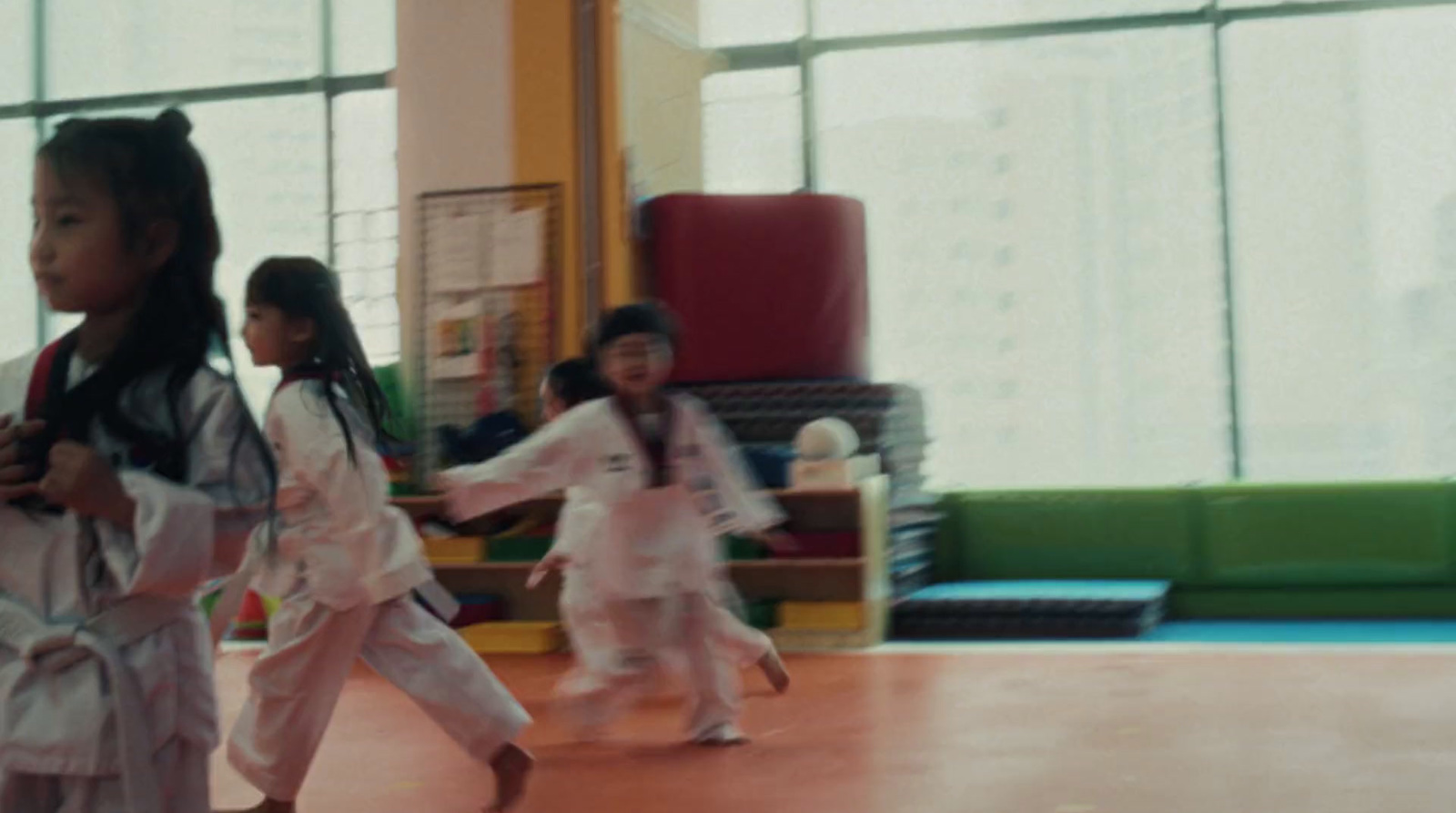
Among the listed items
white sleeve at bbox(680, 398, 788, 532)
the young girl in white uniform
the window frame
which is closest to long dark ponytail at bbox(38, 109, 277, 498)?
the young girl in white uniform

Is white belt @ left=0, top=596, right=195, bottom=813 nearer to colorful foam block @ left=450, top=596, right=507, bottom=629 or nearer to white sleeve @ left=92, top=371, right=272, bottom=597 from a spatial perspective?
white sleeve @ left=92, top=371, right=272, bottom=597

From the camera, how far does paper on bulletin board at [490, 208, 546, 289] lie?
707cm

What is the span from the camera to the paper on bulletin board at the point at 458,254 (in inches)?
281

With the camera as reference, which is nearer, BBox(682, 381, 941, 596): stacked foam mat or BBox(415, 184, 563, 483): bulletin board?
BBox(682, 381, 941, 596): stacked foam mat

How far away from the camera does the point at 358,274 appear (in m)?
8.16

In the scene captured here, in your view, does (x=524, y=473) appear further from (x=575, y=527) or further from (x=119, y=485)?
(x=119, y=485)

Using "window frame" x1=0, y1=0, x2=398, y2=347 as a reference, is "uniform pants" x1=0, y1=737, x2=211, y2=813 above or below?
below

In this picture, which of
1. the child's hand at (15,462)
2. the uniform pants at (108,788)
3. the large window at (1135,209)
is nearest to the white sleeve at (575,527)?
the large window at (1135,209)

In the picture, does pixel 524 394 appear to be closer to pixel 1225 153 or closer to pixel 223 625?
pixel 1225 153

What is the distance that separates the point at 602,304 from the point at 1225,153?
2.85m

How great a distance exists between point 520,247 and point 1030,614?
8.16 ft

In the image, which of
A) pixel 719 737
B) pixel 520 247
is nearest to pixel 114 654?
pixel 719 737

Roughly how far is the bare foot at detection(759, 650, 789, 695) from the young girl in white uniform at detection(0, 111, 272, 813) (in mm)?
3453

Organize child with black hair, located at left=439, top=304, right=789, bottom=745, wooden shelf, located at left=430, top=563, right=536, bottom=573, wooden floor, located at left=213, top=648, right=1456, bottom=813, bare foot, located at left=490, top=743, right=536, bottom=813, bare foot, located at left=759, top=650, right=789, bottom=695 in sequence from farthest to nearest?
wooden shelf, located at left=430, top=563, right=536, bottom=573 → bare foot, located at left=759, top=650, right=789, bottom=695 → child with black hair, located at left=439, top=304, right=789, bottom=745 → wooden floor, located at left=213, top=648, right=1456, bottom=813 → bare foot, located at left=490, top=743, right=536, bottom=813
